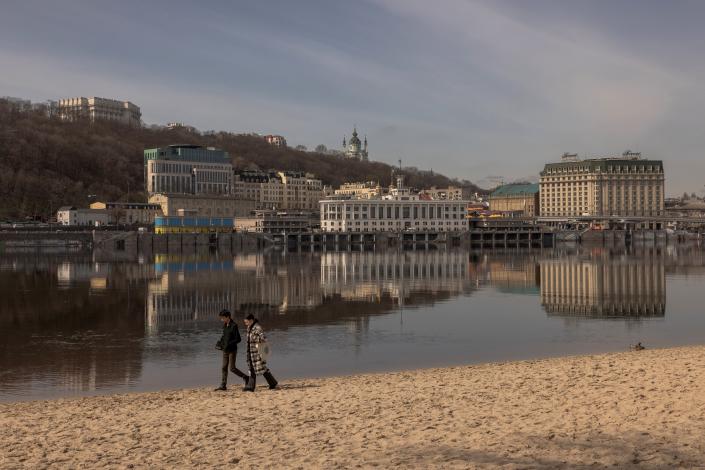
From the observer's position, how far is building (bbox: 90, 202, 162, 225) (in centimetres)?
13761

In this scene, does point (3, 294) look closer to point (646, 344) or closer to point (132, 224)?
point (646, 344)

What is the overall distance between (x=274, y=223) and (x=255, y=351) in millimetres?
126329

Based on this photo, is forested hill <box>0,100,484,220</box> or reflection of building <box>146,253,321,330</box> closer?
reflection of building <box>146,253,321,330</box>

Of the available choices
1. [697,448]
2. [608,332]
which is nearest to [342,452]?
[697,448]

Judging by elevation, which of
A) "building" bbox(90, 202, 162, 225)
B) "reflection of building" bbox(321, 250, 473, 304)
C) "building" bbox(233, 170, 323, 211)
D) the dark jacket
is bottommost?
"reflection of building" bbox(321, 250, 473, 304)

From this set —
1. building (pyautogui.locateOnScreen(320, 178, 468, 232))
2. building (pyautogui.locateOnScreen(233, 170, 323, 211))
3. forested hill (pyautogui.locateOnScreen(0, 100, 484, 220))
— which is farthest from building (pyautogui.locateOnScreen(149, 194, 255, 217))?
building (pyautogui.locateOnScreen(233, 170, 323, 211))

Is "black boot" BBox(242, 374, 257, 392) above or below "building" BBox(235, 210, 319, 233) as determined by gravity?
below

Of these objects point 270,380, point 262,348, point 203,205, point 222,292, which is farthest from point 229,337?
point 203,205

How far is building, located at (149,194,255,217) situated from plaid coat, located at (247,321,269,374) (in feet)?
429

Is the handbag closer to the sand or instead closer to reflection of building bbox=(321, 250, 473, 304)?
the sand

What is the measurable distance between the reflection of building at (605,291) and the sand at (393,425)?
16.2 m

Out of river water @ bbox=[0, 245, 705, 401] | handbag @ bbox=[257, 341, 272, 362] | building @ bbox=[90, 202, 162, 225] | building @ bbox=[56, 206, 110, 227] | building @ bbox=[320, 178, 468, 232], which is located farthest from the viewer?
building @ bbox=[320, 178, 468, 232]

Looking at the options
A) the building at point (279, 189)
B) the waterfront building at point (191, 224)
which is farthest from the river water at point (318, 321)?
the building at point (279, 189)

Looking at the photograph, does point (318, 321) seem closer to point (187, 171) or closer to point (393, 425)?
point (393, 425)
